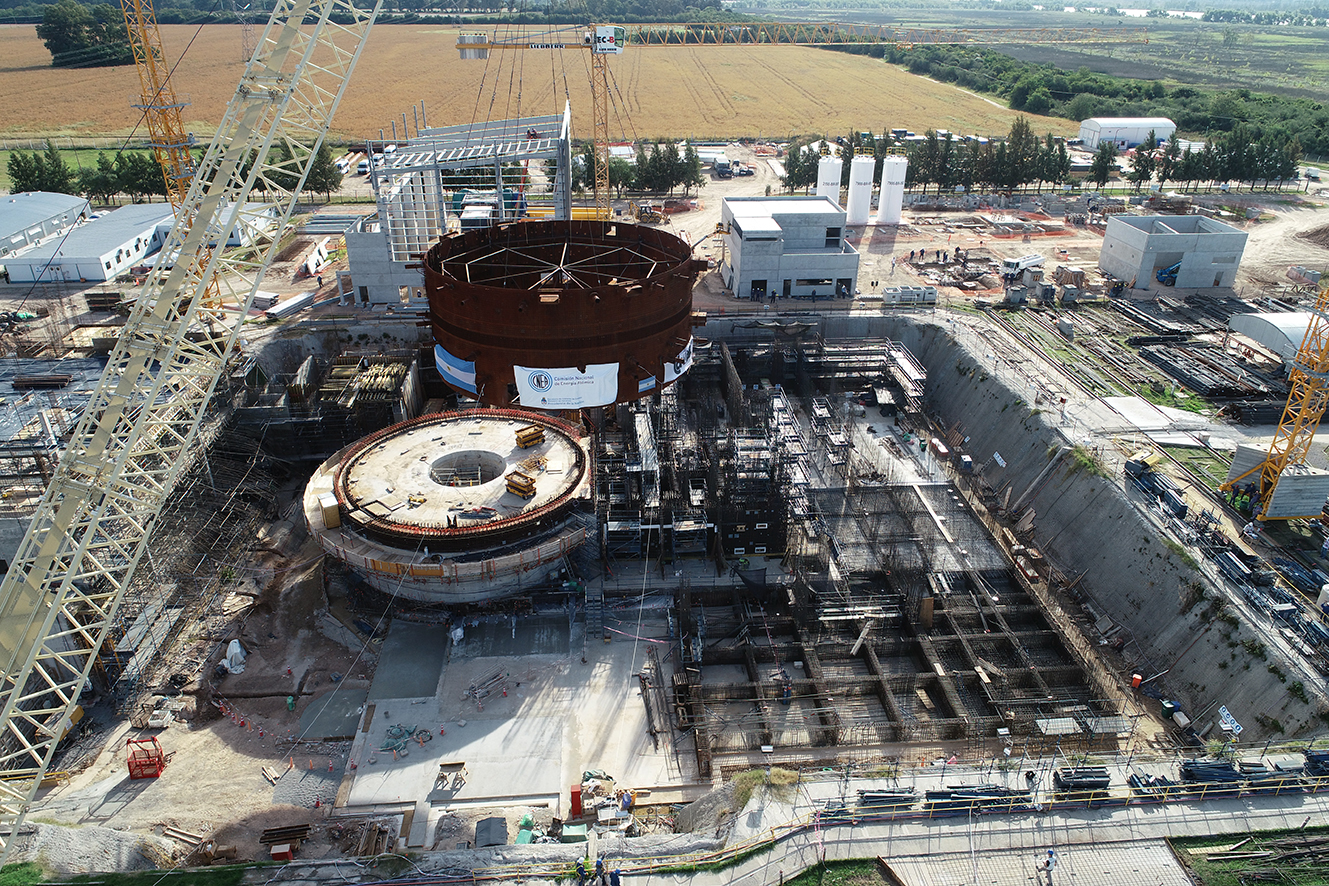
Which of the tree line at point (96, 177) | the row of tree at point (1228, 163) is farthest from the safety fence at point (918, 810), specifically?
the row of tree at point (1228, 163)

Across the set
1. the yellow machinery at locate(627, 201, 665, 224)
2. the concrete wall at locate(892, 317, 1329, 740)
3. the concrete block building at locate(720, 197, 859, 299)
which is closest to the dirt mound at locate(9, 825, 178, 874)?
the concrete wall at locate(892, 317, 1329, 740)

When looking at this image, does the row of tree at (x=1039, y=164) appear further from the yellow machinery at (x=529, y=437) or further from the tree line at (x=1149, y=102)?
the yellow machinery at (x=529, y=437)

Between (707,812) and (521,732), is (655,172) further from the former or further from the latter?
(707,812)

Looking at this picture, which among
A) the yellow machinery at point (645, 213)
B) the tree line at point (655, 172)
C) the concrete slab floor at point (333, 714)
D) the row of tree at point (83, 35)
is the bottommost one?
the concrete slab floor at point (333, 714)

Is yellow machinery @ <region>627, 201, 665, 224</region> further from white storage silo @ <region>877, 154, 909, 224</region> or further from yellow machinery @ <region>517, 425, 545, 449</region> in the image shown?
yellow machinery @ <region>517, 425, 545, 449</region>

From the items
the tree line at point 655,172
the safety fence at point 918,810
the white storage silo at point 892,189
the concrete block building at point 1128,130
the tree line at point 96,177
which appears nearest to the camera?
the safety fence at point 918,810

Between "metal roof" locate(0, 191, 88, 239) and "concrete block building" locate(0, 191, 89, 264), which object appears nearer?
"concrete block building" locate(0, 191, 89, 264)
